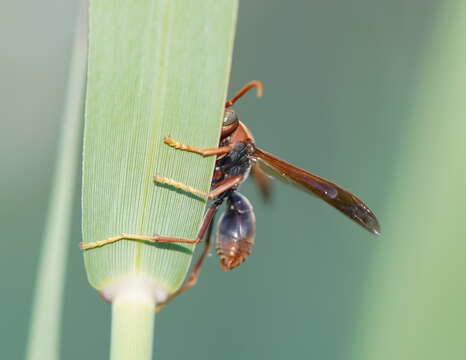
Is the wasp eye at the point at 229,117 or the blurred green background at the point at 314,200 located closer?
the blurred green background at the point at 314,200

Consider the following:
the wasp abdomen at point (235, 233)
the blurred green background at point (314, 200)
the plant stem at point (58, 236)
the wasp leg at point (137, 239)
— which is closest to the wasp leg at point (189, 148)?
the wasp leg at point (137, 239)

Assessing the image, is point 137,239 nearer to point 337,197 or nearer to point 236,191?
point 337,197

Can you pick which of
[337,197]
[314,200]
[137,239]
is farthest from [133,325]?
[314,200]

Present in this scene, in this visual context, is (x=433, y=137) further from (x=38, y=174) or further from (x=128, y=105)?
(x=38, y=174)

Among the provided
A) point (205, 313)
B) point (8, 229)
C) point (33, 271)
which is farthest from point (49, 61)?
point (205, 313)

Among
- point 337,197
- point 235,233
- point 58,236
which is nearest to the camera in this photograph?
point 58,236

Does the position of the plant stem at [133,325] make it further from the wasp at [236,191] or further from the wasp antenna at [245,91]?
the wasp antenna at [245,91]
